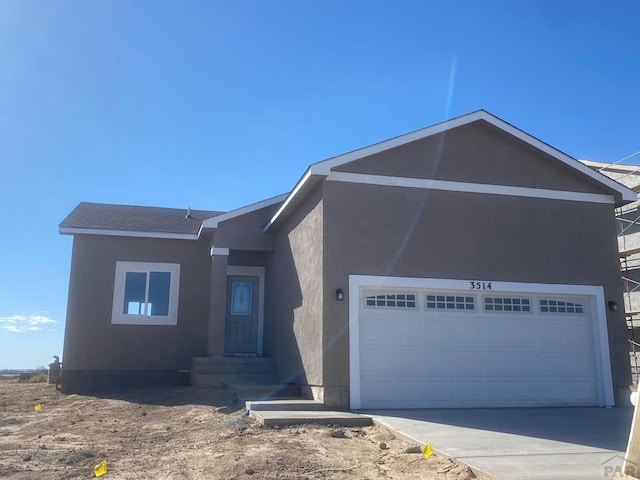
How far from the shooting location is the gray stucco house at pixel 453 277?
10.5m

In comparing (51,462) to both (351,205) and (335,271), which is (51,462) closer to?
(335,271)

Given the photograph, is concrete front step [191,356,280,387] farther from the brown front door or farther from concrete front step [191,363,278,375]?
the brown front door

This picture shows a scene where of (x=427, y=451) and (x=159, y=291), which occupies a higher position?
(x=159, y=291)

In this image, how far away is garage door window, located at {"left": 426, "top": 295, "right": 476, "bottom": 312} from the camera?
11.0 m

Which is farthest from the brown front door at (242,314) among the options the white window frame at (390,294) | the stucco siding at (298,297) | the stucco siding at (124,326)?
the white window frame at (390,294)

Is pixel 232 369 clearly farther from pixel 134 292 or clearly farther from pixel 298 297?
pixel 134 292

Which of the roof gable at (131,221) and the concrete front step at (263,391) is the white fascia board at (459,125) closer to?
the concrete front step at (263,391)

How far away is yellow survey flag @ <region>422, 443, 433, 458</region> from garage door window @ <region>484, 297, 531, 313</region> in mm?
5179

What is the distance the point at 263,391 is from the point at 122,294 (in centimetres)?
583

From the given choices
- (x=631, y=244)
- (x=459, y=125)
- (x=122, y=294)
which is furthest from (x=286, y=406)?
(x=631, y=244)

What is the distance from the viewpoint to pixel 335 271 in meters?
10.4

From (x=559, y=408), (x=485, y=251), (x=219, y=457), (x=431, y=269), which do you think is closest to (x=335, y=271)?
(x=431, y=269)

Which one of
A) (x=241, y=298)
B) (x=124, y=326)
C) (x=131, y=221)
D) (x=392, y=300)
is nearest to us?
(x=392, y=300)

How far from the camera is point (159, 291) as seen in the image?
50.6ft
